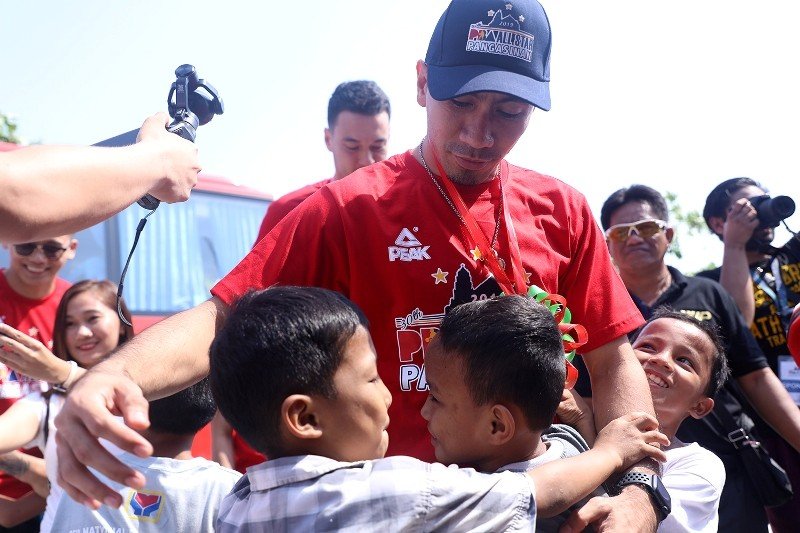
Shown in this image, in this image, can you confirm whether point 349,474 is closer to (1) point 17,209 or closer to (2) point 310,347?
(2) point 310,347

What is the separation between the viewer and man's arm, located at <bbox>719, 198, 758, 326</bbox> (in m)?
4.76

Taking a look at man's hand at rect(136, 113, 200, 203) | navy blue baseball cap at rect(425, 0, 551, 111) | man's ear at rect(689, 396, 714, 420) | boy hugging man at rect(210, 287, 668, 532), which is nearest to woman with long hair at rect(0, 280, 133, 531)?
man's hand at rect(136, 113, 200, 203)

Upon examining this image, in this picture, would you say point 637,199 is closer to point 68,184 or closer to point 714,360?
point 714,360

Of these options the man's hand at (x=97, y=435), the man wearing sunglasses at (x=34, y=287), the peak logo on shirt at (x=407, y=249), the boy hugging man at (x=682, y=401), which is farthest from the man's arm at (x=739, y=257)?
the man's hand at (x=97, y=435)

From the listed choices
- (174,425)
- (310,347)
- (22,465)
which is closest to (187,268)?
(22,465)

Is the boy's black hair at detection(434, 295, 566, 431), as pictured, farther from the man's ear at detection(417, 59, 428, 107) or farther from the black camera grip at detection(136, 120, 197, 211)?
the man's ear at detection(417, 59, 428, 107)

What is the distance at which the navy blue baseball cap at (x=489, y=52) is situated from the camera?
245cm

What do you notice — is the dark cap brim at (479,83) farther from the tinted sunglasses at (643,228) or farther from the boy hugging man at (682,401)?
the tinted sunglasses at (643,228)

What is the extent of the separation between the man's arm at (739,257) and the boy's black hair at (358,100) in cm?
191

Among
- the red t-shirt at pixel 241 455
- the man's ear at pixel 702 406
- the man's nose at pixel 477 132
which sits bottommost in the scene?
the red t-shirt at pixel 241 455

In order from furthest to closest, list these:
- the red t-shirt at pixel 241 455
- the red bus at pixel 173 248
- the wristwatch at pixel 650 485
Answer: the red bus at pixel 173 248 < the red t-shirt at pixel 241 455 < the wristwatch at pixel 650 485

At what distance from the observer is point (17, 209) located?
153 centimetres

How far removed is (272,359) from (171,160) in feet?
1.55

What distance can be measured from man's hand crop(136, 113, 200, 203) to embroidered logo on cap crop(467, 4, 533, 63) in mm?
862
